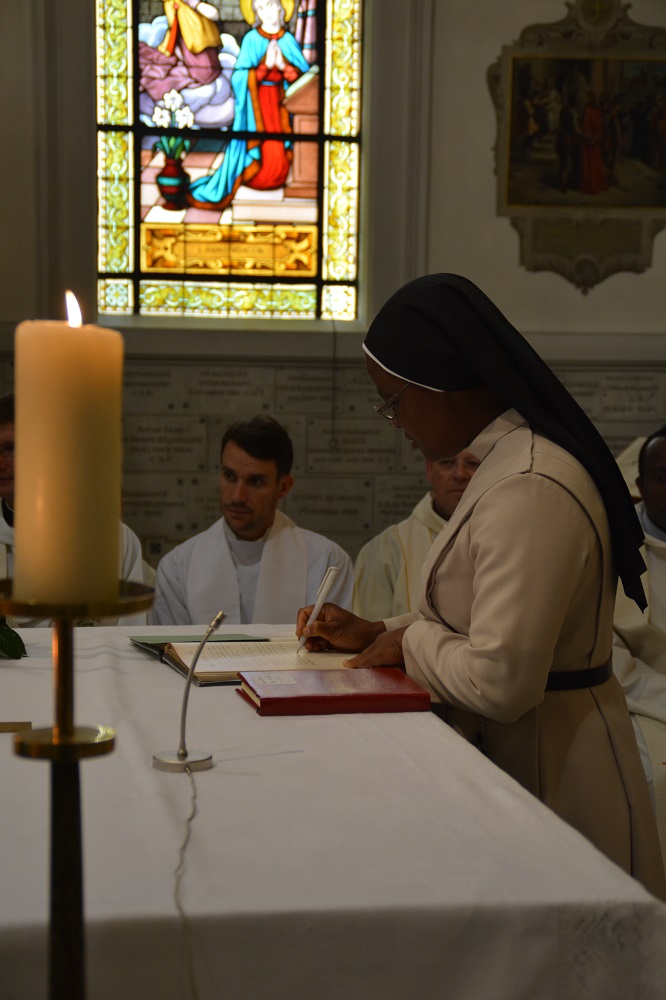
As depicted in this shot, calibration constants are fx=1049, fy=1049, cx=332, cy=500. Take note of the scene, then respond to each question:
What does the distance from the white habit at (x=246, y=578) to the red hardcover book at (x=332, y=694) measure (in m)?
2.39

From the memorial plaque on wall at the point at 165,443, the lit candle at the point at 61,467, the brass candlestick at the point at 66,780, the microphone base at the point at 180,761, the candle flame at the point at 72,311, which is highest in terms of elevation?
the candle flame at the point at 72,311

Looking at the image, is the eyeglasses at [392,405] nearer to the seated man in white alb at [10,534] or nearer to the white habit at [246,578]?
the seated man in white alb at [10,534]

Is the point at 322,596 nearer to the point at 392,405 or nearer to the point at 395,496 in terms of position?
the point at 392,405

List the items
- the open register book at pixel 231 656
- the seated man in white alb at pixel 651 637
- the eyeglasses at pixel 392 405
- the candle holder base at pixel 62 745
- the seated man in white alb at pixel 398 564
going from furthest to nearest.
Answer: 1. the seated man in white alb at pixel 398 564
2. the seated man in white alb at pixel 651 637
3. the open register book at pixel 231 656
4. the eyeglasses at pixel 392 405
5. the candle holder base at pixel 62 745

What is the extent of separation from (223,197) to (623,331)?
118 inches

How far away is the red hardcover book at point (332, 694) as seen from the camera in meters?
1.95

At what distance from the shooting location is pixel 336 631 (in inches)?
99.4

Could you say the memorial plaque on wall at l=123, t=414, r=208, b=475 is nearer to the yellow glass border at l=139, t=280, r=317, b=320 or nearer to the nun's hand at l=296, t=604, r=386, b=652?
the yellow glass border at l=139, t=280, r=317, b=320

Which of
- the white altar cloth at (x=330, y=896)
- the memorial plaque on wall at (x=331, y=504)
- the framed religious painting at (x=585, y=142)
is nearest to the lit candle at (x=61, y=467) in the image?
the white altar cloth at (x=330, y=896)

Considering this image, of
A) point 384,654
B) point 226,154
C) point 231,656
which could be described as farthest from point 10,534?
point 226,154

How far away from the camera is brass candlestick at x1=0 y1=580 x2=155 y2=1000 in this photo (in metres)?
0.72

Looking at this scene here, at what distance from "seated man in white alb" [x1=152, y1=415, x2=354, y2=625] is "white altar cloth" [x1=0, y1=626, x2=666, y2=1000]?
9.70ft

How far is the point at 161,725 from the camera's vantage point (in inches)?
73.7

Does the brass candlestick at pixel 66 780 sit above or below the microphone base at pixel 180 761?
above
